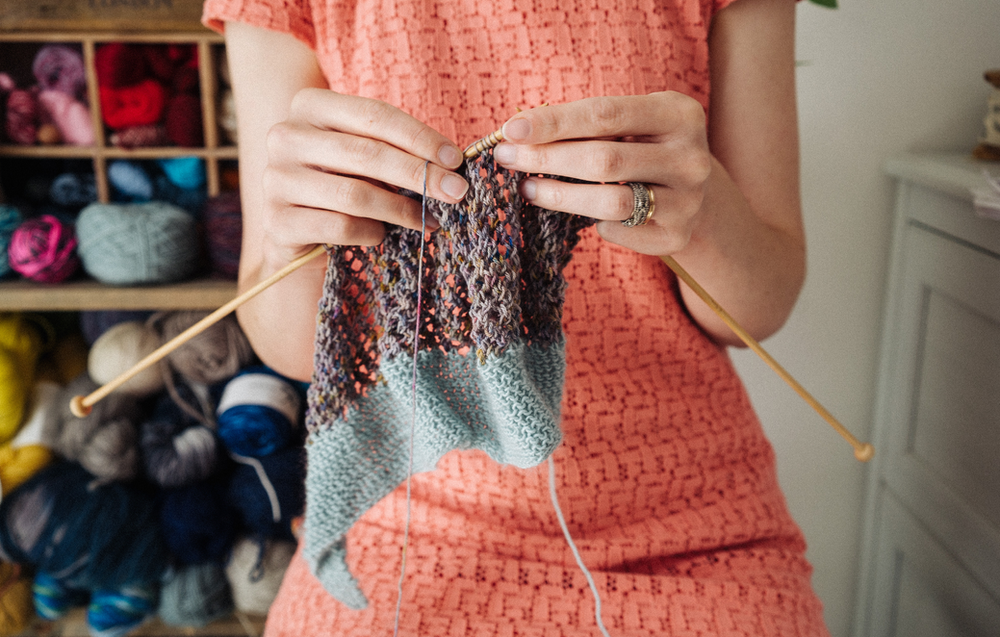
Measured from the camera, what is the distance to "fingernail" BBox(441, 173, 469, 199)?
0.49 meters

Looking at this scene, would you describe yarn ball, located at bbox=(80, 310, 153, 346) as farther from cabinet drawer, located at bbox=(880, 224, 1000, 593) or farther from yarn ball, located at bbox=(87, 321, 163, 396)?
cabinet drawer, located at bbox=(880, 224, 1000, 593)

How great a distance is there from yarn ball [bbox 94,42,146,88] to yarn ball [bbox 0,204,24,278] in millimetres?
283

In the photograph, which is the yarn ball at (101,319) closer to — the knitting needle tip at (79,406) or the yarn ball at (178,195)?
the yarn ball at (178,195)

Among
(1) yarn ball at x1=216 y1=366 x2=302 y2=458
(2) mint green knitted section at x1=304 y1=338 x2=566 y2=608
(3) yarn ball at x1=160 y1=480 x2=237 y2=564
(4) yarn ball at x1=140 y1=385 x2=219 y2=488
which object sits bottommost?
(3) yarn ball at x1=160 y1=480 x2=237 y2=564

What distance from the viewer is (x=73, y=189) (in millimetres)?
1315

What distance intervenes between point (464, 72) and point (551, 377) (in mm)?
313

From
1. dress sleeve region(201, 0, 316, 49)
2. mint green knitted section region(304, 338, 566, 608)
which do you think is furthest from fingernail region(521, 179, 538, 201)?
dress sleeve region(201, 0, 316, 49)

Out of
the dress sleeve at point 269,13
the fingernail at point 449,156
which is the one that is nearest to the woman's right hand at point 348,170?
the fingernail at point 449,156

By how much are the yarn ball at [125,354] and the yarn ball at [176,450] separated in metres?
0.07

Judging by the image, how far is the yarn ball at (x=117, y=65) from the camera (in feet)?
3.97

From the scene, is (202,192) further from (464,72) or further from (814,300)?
(814,300)

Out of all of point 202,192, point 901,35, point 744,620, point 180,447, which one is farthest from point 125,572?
point 901,35

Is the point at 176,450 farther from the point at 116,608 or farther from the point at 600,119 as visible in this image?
the point at 600,119

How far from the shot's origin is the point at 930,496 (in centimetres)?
109
